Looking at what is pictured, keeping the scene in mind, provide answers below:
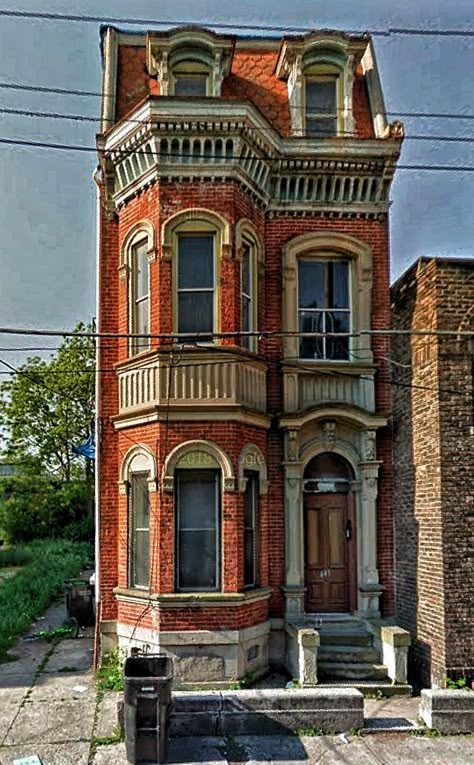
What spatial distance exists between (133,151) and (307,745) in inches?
357

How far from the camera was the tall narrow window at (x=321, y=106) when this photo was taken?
13.6m

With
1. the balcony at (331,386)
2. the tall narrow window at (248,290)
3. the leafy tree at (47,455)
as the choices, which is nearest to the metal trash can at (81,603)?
the balcony at (331,386)

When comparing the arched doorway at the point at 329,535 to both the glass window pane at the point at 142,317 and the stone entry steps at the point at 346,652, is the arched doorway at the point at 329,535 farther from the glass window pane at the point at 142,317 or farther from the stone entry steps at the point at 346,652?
the glass window pane at the point at 142,317

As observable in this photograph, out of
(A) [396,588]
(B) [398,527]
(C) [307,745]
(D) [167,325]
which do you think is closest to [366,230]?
(D) [167,325]

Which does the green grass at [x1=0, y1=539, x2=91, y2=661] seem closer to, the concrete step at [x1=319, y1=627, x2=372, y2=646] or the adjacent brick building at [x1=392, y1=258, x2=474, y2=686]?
the concrete step at [x1=319, y1=627, x2=372, y2=646]

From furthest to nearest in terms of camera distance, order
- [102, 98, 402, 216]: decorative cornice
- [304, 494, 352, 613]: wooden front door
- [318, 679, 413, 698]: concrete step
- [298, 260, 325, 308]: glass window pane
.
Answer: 1. [298, 260, 325, 308]: glass window pane
2. [304, 494, 352, 613]: wooden front door
3. [102, 98, 402, 216]: decorative cornice
4. [318, 679, 413, 698]: concrete step

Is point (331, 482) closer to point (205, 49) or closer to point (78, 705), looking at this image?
point (78, 705)

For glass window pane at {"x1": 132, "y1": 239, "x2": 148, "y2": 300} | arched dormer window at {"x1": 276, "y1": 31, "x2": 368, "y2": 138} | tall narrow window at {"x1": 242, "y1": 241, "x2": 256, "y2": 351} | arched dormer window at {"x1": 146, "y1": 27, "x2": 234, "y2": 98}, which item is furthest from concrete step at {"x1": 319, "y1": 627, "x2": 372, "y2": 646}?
arched dormer window at {"x1": 146, "y1": 27, "x2": 234, "y2": 98}

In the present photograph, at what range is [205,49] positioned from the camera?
12.9 metres

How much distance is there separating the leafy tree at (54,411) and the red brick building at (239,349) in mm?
19765

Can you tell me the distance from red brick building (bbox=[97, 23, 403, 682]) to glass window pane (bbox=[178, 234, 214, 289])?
0.10 feet

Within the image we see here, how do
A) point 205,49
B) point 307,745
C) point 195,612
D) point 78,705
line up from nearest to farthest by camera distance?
point 307,745 → point 78,705 → point 195,612 → point 205,49

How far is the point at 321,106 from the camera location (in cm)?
1367

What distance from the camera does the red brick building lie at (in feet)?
37.9
